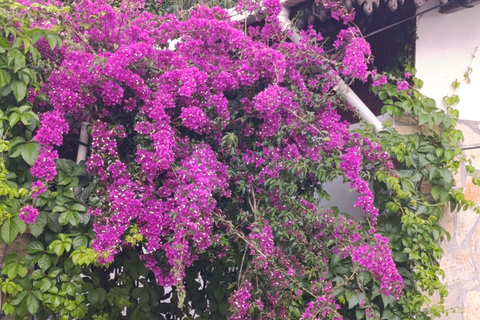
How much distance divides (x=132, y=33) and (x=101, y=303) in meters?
1.50

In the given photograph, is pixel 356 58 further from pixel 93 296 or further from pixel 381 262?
pixel 93 296

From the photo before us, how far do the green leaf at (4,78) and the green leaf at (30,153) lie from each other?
11.5 inches

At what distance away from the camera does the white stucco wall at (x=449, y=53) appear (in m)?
3.62

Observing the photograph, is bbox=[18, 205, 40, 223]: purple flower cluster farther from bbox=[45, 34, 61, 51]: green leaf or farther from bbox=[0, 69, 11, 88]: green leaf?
bbox=[45, 34, 61, 51]: green leaf

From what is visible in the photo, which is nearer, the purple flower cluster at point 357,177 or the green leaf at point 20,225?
the green leaf at point 20,225

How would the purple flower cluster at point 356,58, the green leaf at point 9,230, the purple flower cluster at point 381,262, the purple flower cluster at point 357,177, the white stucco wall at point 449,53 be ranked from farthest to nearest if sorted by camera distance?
1. the white stucco wall at point 449,53
2. the purple flower cluster at point 356,58
3. the purple flower cluster at point 357,177
4. the purple flower cluster at point 381,262
5. the green leaf at point 9,230

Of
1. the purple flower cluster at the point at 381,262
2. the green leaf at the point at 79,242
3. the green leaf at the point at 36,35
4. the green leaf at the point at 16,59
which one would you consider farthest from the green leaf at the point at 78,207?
the purple flower cluster at the point at 381,262

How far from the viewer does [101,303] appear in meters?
2.96

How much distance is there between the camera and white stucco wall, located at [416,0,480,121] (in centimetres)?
362

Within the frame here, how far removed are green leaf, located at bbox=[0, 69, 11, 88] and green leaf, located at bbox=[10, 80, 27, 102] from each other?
3 centimetres

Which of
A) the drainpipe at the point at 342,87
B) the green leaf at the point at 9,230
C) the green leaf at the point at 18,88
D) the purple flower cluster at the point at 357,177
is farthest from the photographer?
the drainpipe at the point at 342,87

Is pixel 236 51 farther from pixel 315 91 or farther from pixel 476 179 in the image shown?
pixel 476 179

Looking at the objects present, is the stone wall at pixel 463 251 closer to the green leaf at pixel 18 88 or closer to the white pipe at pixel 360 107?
the white pipe at pixel 360 107

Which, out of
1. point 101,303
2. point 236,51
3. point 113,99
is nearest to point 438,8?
point 236,51
